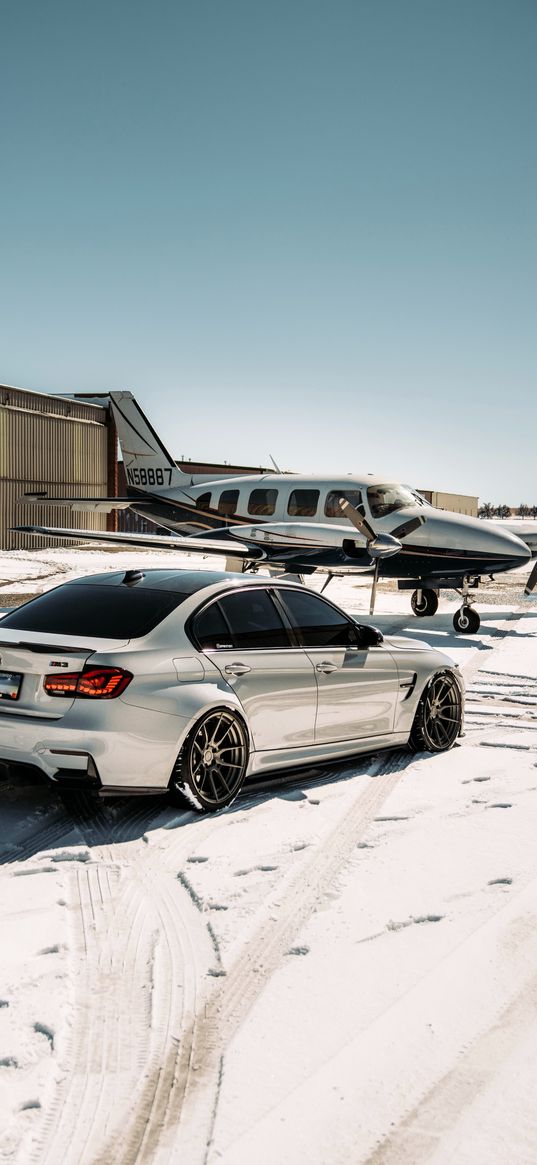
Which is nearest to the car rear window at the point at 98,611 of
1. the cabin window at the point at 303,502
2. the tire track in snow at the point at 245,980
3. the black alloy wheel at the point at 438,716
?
the tire track in snow at the point at 245,980

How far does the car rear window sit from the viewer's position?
21.2ft

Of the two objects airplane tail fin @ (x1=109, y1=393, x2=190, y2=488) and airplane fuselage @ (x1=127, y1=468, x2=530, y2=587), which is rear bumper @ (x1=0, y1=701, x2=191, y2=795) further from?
airplane tail fin @ (x1=109, y1=393, x2=190, y2=488)

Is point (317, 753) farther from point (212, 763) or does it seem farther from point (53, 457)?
point (53, 457)

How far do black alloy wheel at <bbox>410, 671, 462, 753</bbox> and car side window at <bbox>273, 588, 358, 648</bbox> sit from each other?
0.97 metres

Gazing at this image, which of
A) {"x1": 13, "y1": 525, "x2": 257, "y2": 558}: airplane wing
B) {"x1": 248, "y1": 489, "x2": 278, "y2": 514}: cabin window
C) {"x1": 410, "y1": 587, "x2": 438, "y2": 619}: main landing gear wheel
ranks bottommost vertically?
{"x1": 410, "y1": 587, "x2": 438, "y2": 619}: main landing gear wheel

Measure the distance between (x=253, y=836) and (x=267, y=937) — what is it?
1505 mm

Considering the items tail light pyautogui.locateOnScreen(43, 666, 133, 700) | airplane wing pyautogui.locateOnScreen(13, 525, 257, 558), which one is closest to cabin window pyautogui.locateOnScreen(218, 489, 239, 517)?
airplane wing pyautogui.locateOnScreen(13, 525, 257, 558)

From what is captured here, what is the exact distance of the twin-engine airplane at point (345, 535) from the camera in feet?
58.3

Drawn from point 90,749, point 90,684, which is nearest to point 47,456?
point 90,684

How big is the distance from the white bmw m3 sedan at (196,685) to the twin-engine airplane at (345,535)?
28.3 feet

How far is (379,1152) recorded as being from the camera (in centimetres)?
301

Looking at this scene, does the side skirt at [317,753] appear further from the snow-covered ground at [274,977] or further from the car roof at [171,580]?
the car roof at [171,580]

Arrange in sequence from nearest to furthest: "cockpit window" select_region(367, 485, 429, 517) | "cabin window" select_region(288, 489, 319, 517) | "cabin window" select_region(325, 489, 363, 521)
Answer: "cockpit window" select_region(367, 485, 429, 517), "cabin window" select_region(325, 489, 363, 521), "cabin window" select_region(288, 489, 319, 517)

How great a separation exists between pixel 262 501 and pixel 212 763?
14.8 metres
